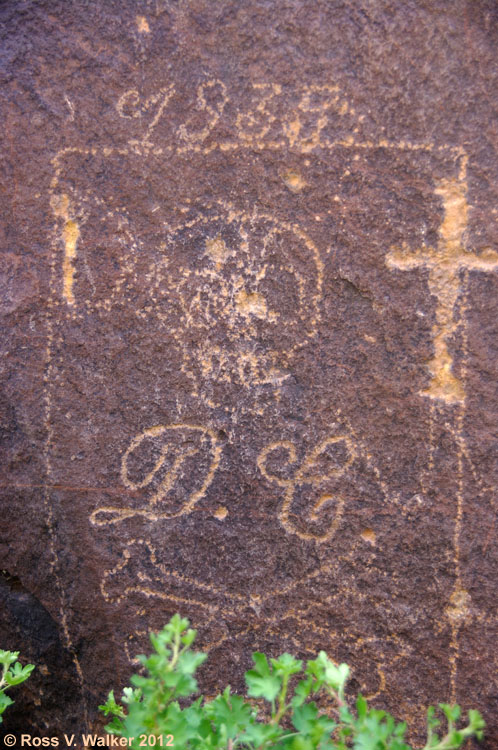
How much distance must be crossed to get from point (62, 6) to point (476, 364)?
119cm

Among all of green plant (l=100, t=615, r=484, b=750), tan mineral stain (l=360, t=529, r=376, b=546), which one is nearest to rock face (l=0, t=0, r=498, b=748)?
tan mineral stain (l=360, t=529, r=376, b=546)

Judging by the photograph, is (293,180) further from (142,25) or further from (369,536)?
(369,536)

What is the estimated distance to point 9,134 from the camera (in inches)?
62.4

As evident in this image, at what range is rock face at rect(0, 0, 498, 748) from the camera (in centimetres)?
149

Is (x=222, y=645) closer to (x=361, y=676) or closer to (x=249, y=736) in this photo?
(x=361, y=676)

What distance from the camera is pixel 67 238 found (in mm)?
1587

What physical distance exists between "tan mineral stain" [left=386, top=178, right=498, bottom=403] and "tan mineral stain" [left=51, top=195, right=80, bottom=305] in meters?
0.70

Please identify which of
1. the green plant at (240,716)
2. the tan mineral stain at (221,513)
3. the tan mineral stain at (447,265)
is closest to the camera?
the green plant at (240,716)

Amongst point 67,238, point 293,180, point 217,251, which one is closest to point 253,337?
point 217,251

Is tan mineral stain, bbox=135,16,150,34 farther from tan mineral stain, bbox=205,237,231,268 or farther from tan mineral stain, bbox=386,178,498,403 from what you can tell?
tan mineral stain, bbox=386,178,498,403

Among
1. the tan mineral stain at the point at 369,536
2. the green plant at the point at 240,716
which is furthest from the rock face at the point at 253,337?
the green plant at the point at 240,716

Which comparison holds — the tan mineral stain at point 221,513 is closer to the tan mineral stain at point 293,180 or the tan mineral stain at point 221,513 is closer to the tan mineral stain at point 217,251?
the tan mineral stain at point 217,251

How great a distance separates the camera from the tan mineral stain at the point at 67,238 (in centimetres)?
158

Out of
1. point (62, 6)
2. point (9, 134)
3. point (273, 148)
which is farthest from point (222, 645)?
point (62, 6)
